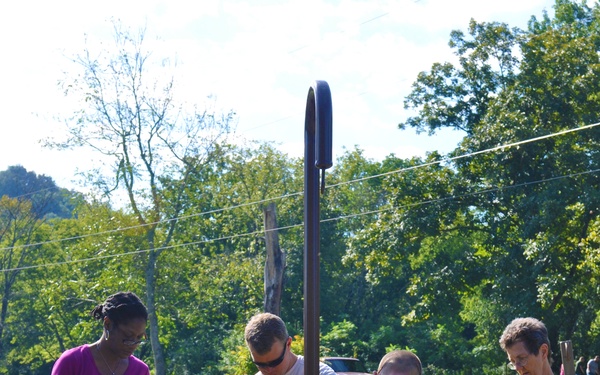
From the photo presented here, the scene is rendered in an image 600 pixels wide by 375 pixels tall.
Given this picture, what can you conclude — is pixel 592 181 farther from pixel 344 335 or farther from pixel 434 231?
pixel 344 335

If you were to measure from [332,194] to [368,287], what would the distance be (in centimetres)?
536

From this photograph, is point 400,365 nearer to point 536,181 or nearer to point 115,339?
point 115,339

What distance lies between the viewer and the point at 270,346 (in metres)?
4.36

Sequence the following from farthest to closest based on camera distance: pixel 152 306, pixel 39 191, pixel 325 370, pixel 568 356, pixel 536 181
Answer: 1. pixel 39 191
2. pixel 152 306
3. pixel 536 181
4. pixel 568 356
5. pixel 325 370

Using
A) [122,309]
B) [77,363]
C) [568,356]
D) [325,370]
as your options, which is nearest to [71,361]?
[77,363]

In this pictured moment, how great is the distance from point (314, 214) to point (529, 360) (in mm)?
1948

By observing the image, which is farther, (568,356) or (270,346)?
(568,356)

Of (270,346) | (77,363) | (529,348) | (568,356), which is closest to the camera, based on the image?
(529,348)

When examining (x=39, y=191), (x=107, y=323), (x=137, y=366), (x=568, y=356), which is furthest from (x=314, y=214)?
(x=39, y=191)

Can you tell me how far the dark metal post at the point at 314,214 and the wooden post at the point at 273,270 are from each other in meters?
18.2

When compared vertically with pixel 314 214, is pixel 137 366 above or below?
below

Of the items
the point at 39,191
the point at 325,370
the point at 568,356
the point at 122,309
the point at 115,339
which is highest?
the point at 39,191

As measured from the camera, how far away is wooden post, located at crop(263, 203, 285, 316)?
69.3ft

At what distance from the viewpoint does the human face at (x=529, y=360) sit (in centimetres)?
414
